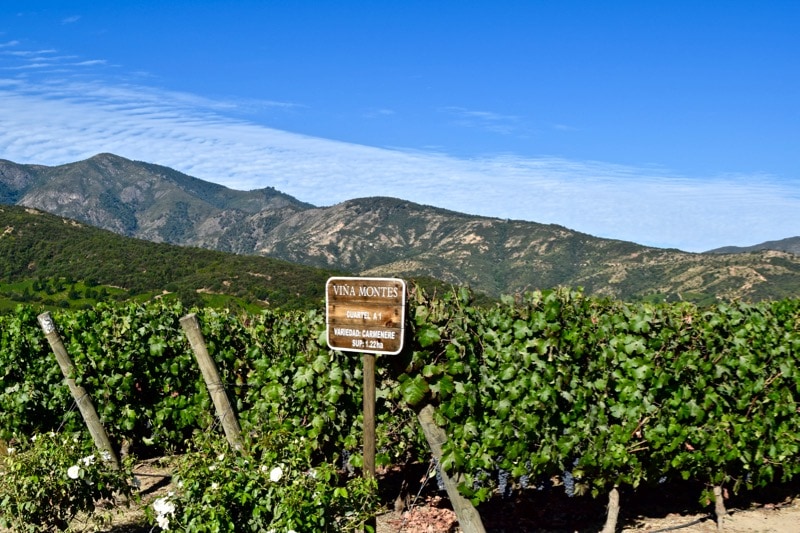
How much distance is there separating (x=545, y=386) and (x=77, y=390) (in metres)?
5.35

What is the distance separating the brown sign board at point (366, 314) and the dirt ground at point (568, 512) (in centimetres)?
230

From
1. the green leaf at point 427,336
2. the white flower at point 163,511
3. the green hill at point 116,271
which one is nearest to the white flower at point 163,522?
the white flower at point 163,511

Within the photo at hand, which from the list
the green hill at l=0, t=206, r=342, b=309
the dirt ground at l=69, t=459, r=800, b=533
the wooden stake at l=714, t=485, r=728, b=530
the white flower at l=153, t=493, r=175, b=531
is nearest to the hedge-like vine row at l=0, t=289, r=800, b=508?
the wooden stake at l=714, t=485, r=728, b=530

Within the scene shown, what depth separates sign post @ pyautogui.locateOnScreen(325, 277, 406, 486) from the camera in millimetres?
5301

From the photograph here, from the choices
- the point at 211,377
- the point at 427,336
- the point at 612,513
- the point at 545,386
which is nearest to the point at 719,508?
the point at 612,513

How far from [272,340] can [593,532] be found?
4.07 metres

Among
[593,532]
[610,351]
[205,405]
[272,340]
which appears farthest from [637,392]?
[205,405]

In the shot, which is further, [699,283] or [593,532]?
[699,283]

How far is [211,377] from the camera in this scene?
6.82m

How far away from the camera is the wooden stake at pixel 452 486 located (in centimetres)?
579

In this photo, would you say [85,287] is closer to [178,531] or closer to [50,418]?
[50,418]

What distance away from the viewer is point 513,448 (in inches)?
243

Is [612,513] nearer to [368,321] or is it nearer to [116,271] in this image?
[368,321]

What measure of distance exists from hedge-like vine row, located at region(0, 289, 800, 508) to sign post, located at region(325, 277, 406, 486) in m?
0.32
